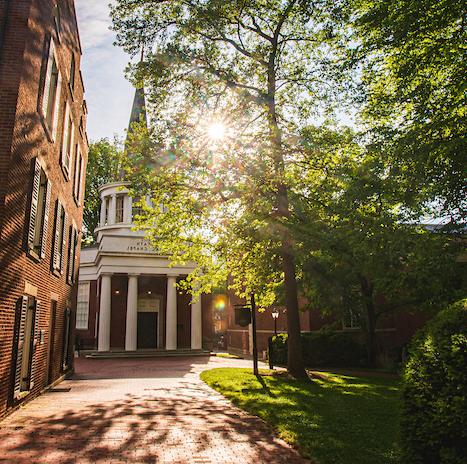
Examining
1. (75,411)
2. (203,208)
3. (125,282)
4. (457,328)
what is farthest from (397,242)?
(125,282)

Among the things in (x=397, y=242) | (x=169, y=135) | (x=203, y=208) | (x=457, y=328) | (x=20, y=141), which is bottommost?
(x=457, y=328)

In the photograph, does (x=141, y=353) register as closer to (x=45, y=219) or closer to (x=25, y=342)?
(x=25, y=342)

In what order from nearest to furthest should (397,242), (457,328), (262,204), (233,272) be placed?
(457,328) < (397,242) < (262,204) < (233,272)

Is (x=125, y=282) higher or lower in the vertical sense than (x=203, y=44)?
lower

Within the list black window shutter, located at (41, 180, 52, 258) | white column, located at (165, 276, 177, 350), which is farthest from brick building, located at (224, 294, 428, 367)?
black window shutter, located at (41, 180, 52, 258)

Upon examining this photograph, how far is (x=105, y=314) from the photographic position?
27.8 metres

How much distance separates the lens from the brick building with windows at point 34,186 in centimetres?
769

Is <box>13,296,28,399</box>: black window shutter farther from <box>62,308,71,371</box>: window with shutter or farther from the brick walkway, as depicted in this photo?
<box>62,308,71,371</box>: window with shutter

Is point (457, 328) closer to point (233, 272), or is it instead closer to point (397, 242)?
point (397, 242)

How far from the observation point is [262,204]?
15.0 meters

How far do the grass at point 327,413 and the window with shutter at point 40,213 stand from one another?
19.3 feet

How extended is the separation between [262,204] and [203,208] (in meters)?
2.31

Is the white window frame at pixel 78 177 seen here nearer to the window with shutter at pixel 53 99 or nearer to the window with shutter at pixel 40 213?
the window with shutter at pixel 53 99

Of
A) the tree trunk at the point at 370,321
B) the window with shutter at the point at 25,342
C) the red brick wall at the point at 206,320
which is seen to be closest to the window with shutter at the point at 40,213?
the window with shutter at the point at 25,342
